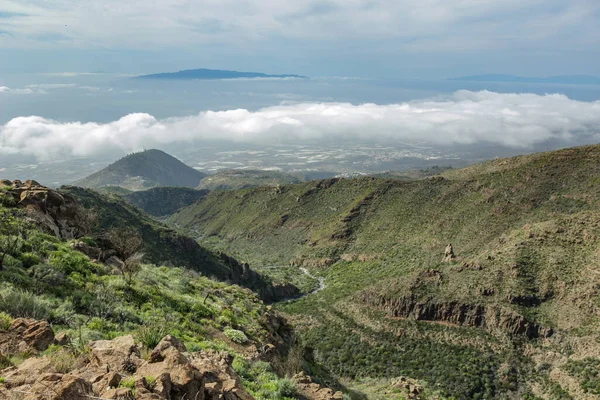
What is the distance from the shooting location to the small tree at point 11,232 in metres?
15.5

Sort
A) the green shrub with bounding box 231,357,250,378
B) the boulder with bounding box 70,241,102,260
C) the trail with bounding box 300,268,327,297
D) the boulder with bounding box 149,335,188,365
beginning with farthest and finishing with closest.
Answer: the trail with bounding box 300,268,327,297, the boulder with bounding box 70,241,102,260, the green shrub with bounding box 231,357,250,378, the boulder with bounding box 149,335,188,365

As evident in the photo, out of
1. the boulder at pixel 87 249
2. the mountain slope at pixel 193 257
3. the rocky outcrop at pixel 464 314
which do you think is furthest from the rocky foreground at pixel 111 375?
the mountain slope at pixel 193 257

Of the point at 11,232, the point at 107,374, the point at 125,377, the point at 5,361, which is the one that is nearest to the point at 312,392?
the point at 125,377

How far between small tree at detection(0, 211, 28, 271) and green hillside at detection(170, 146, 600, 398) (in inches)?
1016

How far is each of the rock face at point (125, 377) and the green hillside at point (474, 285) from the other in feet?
91.6

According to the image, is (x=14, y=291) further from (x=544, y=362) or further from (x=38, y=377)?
(x=544, y=362)

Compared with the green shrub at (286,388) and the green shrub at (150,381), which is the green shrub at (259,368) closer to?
the green shrub at (286,388)

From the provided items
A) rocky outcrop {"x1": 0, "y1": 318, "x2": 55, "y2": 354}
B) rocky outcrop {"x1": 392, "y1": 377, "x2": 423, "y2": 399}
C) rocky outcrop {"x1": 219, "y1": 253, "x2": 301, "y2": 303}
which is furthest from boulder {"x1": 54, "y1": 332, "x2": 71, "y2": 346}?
rocky outcrop {"x1": 219, "y1": 253, "x2": 301, "y2": 303}

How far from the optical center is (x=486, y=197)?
7200cm

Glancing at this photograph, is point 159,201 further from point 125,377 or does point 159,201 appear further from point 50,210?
point 125,377

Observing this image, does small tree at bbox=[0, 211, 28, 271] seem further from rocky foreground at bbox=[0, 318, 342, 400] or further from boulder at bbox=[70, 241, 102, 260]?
Result: rocky foreground at bbox=[0, 318, 342, 400]

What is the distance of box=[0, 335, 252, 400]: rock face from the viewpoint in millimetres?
6250

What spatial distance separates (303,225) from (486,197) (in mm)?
48078

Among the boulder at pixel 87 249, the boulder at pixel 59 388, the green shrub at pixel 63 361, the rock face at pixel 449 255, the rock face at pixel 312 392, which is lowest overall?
the rock face at pixel 449 255
